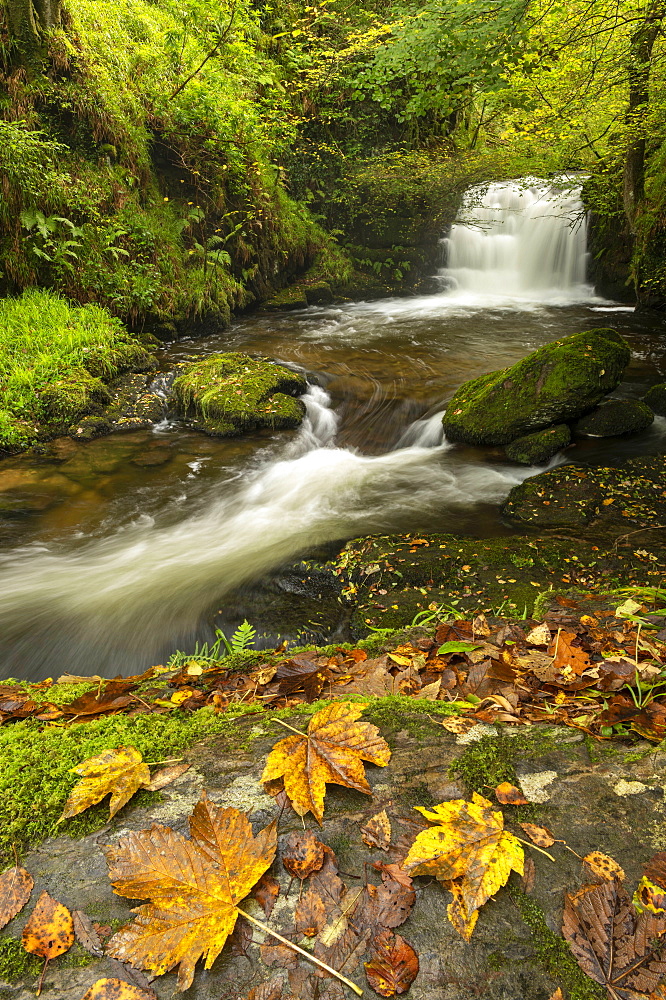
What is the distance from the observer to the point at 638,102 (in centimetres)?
837

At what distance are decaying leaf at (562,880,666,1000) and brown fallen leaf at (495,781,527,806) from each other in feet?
0.66

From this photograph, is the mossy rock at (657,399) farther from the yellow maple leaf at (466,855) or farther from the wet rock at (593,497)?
the yellow maple leaf at (466,855)

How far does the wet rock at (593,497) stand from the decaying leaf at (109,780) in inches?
183

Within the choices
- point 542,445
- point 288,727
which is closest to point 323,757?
point 288,727

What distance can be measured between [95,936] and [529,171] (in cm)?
1561

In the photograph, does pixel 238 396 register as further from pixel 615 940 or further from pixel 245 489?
pixel 615 940

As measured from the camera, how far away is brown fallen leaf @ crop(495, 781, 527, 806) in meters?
1.16

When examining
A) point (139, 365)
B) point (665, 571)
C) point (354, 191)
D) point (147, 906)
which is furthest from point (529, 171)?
point (147, 906)

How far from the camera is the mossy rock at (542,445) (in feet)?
21.6

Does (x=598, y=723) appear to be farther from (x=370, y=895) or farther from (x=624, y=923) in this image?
(x=370, y=895)

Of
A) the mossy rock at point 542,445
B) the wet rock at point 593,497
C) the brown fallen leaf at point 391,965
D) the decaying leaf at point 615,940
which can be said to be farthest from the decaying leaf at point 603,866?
the mossy rock at point 542,445

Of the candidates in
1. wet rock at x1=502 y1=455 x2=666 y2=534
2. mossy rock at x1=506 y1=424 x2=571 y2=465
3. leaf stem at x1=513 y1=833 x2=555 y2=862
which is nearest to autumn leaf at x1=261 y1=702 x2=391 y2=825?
leaf stem at x1=513 y1=833 x2=555 y2=862

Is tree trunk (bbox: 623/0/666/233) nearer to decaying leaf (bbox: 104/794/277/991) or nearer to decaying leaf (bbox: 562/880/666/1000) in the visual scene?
decaying leaf (bbox: 562/880/666/1000)

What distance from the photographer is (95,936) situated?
918 millimetres
